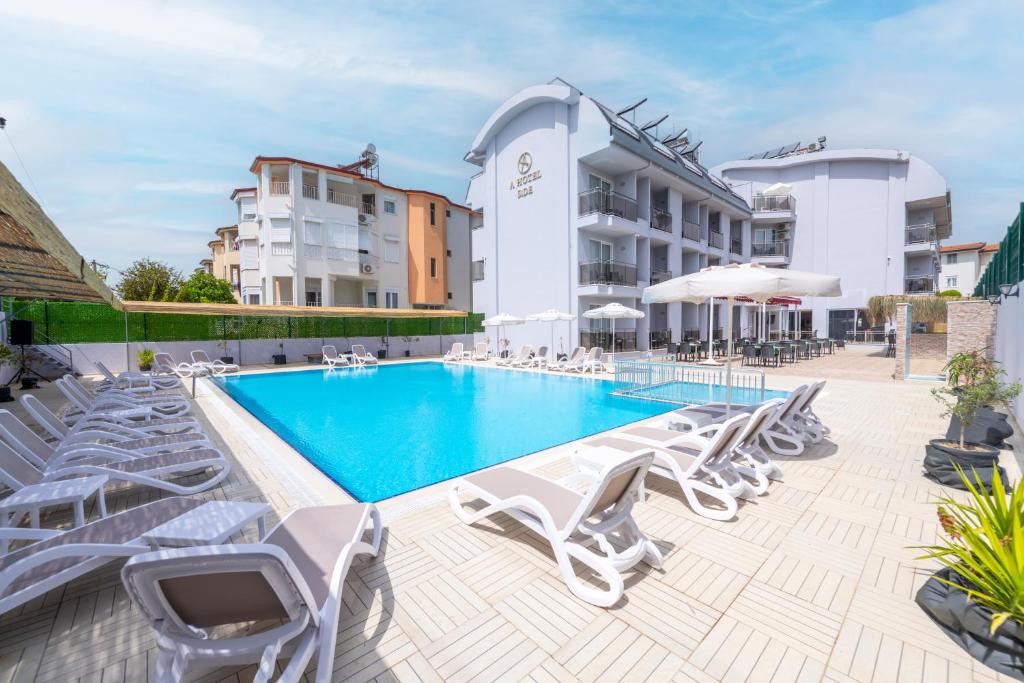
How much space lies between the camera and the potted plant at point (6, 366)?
10703mm

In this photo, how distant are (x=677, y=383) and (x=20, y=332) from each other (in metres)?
19.7

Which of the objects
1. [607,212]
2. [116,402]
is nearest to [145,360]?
[116,402]

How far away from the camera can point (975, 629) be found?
7.97ft

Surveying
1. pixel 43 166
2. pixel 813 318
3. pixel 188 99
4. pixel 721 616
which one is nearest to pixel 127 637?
pixel 721 616

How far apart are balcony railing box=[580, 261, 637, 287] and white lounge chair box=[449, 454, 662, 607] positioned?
54.5 ft

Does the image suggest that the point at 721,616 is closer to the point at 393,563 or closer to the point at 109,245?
the point at 393,563

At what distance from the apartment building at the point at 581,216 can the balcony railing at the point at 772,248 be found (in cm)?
717

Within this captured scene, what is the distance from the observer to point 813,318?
30062mm

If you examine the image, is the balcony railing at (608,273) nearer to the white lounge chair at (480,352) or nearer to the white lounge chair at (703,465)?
the white lounge chair at (480,352)

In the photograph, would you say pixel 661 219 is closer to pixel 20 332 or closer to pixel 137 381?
pixel 137 381

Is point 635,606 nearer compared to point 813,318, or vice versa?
point 635,606

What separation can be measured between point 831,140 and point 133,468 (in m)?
44.0

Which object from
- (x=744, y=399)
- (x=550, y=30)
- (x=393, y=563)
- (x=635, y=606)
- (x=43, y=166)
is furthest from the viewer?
(x=43, y=166)

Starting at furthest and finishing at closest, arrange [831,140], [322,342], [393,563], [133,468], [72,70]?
[831,140] < [322,342] < [72,70] < [133,468] < [393,563]
